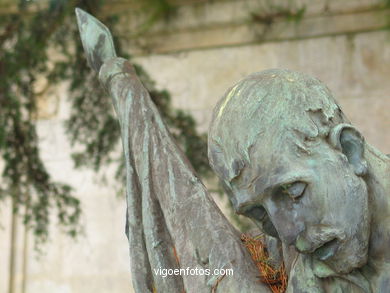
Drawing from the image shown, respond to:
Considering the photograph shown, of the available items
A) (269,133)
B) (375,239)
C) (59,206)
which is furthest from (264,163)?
(59,206)

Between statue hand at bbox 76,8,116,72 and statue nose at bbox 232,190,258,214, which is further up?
statue hand at bbox 76,8,116,72

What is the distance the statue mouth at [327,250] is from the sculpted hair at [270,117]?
0.14m

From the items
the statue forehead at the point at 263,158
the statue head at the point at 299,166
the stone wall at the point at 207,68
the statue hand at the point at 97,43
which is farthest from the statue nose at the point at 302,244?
the stone wall at the point at 207,68

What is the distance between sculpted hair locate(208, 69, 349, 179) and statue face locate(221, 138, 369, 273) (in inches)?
0.5

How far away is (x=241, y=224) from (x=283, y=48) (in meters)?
0.98

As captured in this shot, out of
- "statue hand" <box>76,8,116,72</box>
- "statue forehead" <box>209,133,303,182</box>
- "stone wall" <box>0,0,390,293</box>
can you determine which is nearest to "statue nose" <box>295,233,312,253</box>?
"statue forehead" <box>209,133,303,182</box>

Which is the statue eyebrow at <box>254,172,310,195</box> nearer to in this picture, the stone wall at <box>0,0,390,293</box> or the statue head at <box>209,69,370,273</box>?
the statue head at <box>209,69,370,273</box>

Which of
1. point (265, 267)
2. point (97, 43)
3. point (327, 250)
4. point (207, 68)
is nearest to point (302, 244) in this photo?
point (327, 250)

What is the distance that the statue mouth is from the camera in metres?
1.34

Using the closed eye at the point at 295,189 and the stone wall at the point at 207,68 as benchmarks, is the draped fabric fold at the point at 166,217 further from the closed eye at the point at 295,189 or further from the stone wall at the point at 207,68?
the stone wall at the point at 207,68

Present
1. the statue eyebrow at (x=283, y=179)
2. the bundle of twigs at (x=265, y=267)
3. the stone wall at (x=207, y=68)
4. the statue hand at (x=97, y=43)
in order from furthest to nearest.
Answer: the stone wall at (x=207, y=68) → the statue hand at (x=97, y=43) → the bundle of twigs at (x=265, y=267) → the statue eyebrow at (x=283, y=179)

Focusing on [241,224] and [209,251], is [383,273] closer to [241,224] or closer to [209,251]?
[209,251]

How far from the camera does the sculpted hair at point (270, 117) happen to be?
4.33 feet

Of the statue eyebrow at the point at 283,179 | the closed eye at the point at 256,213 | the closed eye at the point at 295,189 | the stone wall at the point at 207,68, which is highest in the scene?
the statue eyebrow at the point at 283,179
